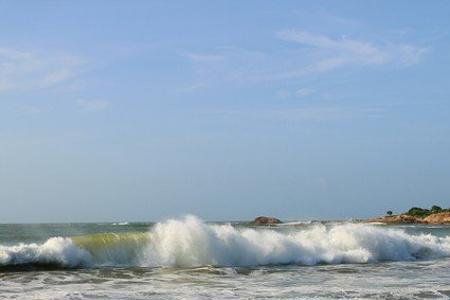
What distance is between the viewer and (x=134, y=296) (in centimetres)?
1443

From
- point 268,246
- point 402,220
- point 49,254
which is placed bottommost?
point 268,246

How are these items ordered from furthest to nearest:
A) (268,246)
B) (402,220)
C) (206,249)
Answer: (402,220), (268,246), (206,249)

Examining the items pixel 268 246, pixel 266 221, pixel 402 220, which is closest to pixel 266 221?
pixel 266 221

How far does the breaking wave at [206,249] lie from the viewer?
2158 centimetres

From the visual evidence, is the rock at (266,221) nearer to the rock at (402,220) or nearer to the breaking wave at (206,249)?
the rock at (402,220)

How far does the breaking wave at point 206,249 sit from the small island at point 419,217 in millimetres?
62758

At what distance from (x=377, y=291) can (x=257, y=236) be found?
10.5m

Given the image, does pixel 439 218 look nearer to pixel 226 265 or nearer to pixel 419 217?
pixel 419 217

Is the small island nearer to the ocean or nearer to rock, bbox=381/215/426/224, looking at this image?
rock, bbox=381/215/426/224

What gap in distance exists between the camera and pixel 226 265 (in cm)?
2245

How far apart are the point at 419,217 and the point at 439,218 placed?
25.9 ft

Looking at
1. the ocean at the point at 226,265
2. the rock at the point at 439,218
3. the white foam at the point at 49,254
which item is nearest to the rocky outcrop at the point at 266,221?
the rock at the point at 439,218

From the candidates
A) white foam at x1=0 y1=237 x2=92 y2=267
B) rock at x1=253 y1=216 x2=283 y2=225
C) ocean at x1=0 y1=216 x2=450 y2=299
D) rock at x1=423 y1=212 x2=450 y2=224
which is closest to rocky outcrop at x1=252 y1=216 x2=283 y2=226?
rock at x1=253 y1=216 x2=283 y2=225

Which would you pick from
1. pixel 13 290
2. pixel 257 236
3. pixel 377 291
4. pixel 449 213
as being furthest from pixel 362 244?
pixel 449 213
